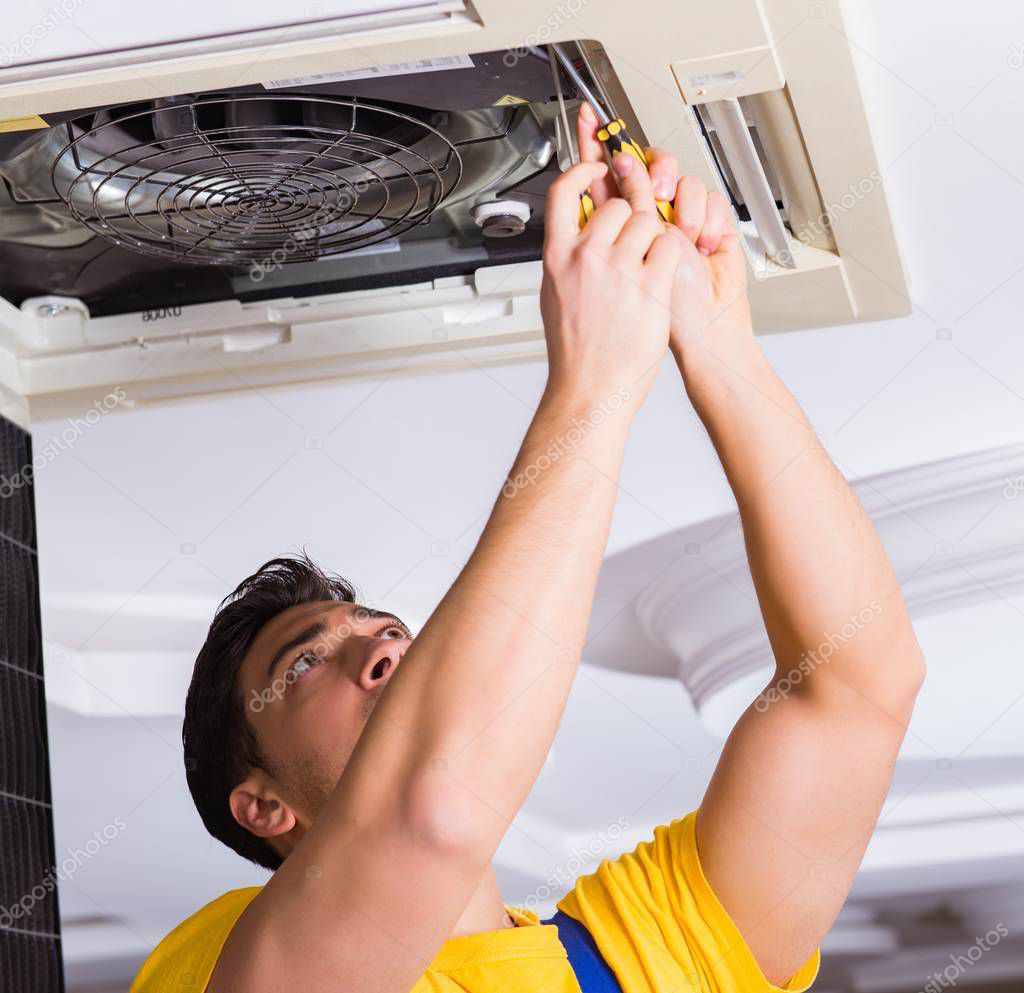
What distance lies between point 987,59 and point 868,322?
35 centimetres

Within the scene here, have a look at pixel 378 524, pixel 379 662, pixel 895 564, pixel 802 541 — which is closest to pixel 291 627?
pixel 379 662

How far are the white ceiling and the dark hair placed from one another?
0.15 meters

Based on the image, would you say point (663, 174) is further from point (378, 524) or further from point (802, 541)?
point (378, 524)

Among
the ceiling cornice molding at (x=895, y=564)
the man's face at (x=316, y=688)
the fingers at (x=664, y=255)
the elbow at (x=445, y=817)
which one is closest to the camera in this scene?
the elbow at (x=445, y=817)

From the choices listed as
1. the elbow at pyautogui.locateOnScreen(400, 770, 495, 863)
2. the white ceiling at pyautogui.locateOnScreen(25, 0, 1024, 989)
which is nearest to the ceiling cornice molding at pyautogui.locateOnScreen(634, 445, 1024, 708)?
the white ceiling at pyautogui.locateOnScreen(25, 0, 1024, 989)

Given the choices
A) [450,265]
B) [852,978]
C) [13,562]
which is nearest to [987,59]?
[450,265]

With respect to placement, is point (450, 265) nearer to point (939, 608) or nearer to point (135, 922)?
point (939, 608)

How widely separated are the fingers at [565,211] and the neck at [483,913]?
0.57 m

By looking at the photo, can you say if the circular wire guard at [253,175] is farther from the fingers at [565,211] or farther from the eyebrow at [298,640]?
the eyebrow at [298,640]

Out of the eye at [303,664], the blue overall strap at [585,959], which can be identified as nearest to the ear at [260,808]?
the eye at [303,664]

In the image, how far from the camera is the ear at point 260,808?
1.21 metres

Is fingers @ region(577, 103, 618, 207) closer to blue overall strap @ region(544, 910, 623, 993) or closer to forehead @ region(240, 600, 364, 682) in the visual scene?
forehead @ region(240, 600, 364, 682)

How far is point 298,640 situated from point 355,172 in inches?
17.5

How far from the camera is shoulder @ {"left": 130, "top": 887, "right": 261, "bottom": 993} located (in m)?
1.06
